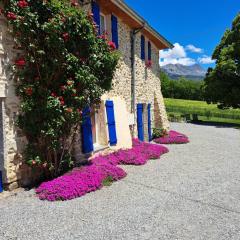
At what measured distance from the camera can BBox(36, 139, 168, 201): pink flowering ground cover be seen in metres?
6.43

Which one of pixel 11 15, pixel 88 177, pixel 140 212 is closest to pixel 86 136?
pixel 88 177

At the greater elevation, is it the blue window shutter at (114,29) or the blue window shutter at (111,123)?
the blue window shutter at (114,29)

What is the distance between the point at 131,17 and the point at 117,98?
3421 mm

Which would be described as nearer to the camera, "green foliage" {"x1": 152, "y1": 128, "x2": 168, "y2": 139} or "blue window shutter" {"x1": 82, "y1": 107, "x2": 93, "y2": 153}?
"blue window shutter" {"x1": 82, "y1": 107, "x2": 93, "y2": 153}

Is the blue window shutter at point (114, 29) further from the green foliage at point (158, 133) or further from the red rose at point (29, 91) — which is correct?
the green foliage at point (158, 133)

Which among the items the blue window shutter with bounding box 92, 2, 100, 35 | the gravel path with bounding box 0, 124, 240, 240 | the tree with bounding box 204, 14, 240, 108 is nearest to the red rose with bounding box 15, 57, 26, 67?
the gravel path with bounding box 0, 124, 240, 240

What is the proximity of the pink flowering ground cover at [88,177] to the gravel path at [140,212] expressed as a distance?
0.22 meters

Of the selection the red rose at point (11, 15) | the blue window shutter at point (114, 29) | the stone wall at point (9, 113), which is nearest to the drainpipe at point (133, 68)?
the blue window shutter at point (114, 29)

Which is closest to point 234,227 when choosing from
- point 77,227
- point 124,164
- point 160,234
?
point 160,234

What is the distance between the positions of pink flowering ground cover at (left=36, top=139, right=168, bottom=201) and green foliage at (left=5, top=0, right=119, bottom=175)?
58 centimetres

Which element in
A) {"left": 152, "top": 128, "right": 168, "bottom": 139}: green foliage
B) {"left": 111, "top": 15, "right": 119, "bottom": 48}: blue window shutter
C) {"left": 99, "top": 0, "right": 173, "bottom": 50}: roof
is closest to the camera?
{"left": 99, "top": 0, "right": 173, "bottom": 50}: roof

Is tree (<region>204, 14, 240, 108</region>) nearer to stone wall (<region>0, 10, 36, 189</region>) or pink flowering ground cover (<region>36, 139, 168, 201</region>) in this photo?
pink flowering ground cover (<region>36, 139, 168, 201</region>)

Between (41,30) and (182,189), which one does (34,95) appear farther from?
(182,189)

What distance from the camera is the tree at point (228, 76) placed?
2608 cm
